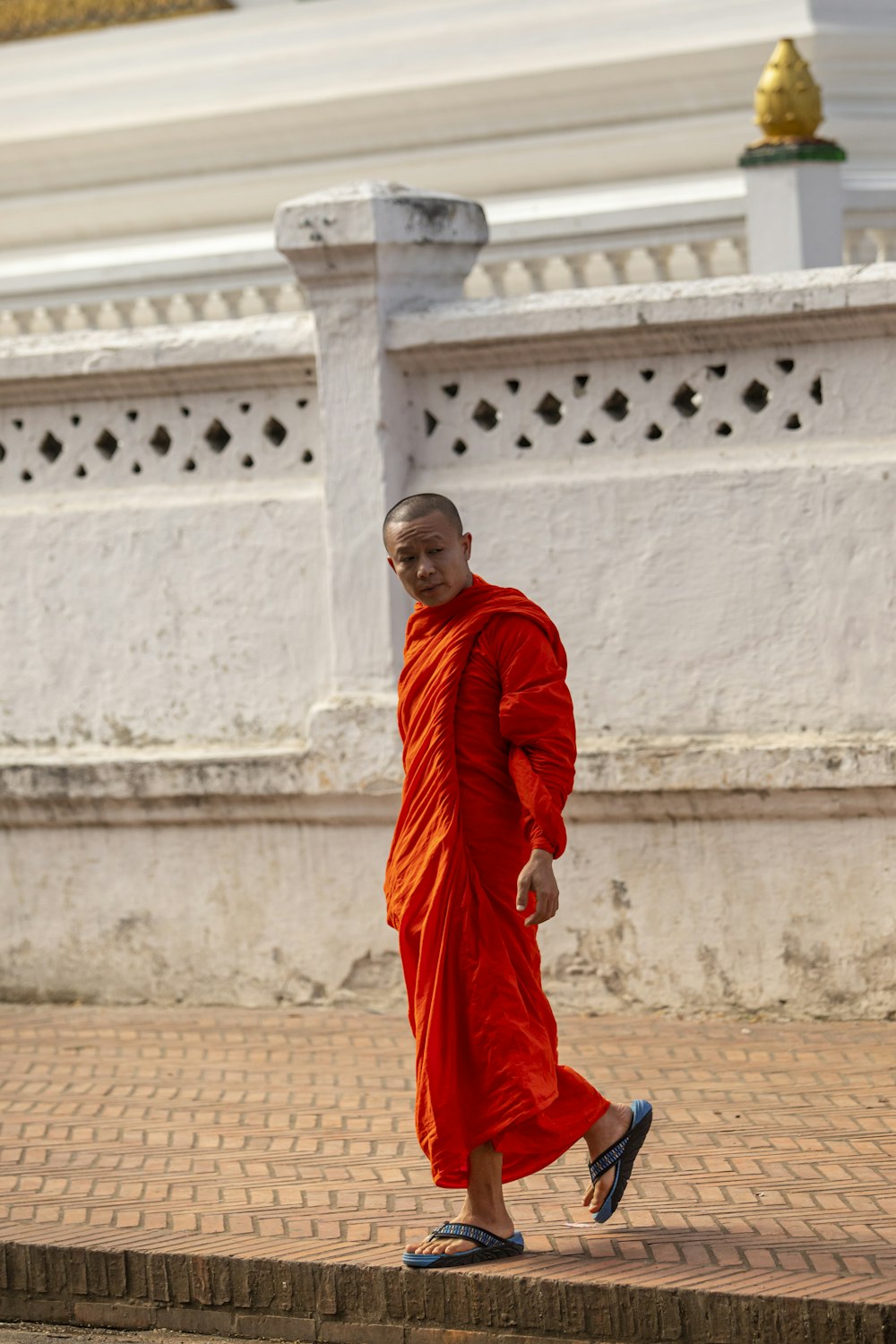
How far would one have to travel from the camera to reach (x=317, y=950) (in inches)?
269

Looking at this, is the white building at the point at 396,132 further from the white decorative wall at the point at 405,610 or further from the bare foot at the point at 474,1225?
the bare foot at the point at 474,1225

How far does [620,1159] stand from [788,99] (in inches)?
192

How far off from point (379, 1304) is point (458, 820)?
3.17 ft

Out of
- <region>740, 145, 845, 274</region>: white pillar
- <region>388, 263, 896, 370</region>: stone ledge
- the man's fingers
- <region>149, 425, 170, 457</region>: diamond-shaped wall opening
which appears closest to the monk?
the man's fingers

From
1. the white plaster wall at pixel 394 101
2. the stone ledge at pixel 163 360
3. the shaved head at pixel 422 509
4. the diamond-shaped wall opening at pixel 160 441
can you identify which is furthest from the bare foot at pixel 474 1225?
the white plaster wall at pixel 394 101

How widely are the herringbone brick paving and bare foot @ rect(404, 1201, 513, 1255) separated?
0.07 m

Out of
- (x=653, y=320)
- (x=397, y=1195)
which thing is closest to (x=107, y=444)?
(x=653, y=320)

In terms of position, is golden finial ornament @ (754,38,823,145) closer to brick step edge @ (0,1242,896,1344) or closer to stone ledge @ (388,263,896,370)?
stone ledge @ (388,263,896,370)

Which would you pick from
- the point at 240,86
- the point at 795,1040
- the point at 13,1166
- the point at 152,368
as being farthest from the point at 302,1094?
the point at 240,86

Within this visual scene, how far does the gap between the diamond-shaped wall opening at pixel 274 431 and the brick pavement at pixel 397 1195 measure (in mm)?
1869

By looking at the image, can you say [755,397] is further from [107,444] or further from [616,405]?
[107,444]

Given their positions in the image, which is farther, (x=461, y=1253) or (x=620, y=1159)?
(x=620, y=1159)

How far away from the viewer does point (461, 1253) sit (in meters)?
4.30

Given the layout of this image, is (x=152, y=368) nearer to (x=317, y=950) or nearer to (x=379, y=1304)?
(x=317, y=950)
